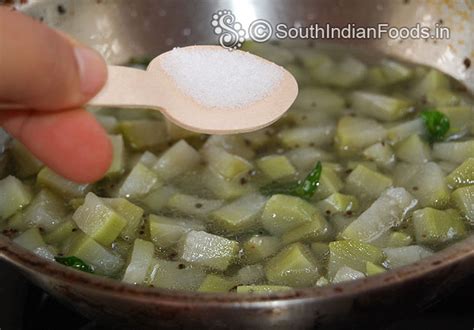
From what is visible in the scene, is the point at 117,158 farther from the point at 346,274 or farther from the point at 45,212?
the point at 346,274

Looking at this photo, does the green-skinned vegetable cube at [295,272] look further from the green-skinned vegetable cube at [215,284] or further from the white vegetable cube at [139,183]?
the white vegetable cube at [139,183]

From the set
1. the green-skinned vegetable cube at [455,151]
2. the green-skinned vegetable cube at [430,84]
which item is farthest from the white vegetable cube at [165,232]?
the green-skinned vegetable cube at [430,84]

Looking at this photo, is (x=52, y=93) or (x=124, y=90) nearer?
(x=52, y=93)

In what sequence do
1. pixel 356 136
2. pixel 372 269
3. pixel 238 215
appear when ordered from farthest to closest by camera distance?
pixel 356 136 → pixel 238 215 → pixel 372 269

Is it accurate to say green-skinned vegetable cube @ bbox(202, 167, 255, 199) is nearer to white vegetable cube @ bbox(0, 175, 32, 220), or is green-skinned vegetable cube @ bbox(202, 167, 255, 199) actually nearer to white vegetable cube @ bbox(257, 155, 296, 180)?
white vegetable cube @ bbox(257, 155, 296, 180)

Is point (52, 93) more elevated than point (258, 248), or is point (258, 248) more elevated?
point (52, 93)

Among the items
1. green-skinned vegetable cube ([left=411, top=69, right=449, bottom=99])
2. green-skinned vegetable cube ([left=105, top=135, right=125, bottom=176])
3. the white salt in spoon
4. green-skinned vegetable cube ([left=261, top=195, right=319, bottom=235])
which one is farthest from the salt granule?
green-skinned vegetable cube ([left=411, top=69, right=449, bottom=99])

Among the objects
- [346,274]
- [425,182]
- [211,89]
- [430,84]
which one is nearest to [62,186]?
[211,89]

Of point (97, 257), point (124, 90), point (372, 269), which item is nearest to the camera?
point (124, 90)

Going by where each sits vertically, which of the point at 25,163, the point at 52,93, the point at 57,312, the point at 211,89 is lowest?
the point at 57,312
